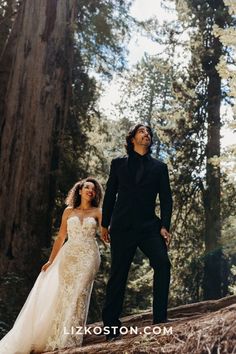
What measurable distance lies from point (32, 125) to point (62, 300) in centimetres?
496

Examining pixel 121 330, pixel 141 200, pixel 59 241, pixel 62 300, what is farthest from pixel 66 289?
pixel 141 200

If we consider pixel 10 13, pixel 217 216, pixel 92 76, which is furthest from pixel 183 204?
pixel 10 13

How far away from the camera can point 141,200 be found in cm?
431

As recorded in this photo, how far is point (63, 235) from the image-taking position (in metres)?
5.53

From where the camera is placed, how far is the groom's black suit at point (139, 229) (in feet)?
13.4

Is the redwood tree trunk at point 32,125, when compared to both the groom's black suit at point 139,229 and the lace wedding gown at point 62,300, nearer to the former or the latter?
the lace wedding gown at point 62,300

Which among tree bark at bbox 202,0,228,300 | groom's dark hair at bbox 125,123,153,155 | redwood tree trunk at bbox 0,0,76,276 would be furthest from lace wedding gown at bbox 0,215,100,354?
tree bark at bbox 202,0,228,300

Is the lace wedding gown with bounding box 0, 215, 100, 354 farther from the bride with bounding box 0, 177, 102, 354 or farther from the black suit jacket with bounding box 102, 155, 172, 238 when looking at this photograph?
the black suit jacket with bounding box 102, 155, 172, 238

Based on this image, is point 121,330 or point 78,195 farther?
point 78,195

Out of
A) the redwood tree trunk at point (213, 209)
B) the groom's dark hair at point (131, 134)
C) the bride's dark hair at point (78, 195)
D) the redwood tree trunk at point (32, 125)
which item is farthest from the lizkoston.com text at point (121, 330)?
the redwood tree trunk at point (213, 209)

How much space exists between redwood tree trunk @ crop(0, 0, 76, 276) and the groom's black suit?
175 inches

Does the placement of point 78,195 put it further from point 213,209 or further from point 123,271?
point 213,209

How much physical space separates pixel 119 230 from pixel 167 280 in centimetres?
61

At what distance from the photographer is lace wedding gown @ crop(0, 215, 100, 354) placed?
496 cm
